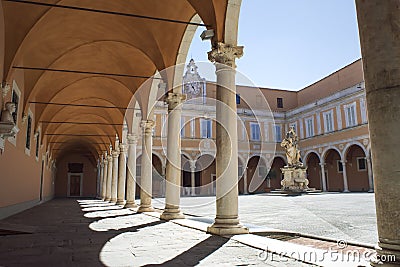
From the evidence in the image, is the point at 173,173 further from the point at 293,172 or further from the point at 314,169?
the point at 314,169

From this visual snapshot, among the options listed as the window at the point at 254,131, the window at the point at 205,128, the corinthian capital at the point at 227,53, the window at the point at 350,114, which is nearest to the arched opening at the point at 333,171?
the window at the point at 350,114

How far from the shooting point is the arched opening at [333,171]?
108 ft

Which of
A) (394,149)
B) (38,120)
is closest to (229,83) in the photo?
(394,149)

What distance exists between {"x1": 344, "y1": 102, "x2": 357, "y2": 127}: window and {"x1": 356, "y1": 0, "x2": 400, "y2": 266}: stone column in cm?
2818

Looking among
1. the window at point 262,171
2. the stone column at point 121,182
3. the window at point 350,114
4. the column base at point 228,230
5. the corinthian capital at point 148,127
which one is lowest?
the column base at point 228,230

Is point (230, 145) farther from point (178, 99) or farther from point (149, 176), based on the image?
point (149, 176)

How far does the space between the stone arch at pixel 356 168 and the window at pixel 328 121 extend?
253cm

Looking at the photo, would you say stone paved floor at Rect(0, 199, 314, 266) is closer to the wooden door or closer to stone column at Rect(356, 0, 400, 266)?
stone column at Rect(356, 0, 400, 266)

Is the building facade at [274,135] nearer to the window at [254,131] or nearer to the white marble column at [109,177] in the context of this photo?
the window at [254,131]

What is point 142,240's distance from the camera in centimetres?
545

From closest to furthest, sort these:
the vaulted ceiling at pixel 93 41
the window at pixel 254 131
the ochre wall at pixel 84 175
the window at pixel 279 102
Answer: the vaulted ceiling at pixel 93 41 < the ochre wall at pixel 84 175 < the window at pixel 254 131 < the window at pixel 279 102

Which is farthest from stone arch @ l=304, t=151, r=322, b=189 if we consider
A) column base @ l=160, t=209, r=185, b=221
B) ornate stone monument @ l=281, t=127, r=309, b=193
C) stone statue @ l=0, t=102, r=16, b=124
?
stone statue @ l=0, t=102, r=16, b=124

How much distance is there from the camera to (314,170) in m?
36.4

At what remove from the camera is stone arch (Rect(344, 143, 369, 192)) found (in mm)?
30156
